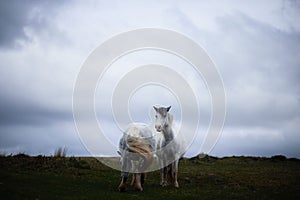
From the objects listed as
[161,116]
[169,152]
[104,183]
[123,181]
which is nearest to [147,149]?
[123,181]

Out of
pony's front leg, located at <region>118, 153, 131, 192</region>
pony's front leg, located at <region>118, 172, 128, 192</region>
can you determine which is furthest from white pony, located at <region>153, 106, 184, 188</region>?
pony's front leg, located at <region>118, 172, 128, 192</region>

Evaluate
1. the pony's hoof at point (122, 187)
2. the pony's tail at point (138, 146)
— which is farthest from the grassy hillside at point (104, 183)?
the pony's tail at point (138, 146)

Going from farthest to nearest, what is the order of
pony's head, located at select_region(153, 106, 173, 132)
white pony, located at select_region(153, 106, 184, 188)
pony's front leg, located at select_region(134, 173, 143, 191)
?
1. white pony, located at select_region(153, 106, 184, 188)
2. pony's head, located at select_region(153, 106, 173, 132)
3. pony's front leg, located at select_region(134, 173, 143, 191)

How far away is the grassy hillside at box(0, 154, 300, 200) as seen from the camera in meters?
12.4

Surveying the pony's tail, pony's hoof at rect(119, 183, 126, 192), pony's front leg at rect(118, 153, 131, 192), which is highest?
the pony's tail

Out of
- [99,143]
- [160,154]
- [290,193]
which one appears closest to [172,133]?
Answer: [160,154]

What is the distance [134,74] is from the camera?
19797 millimetres

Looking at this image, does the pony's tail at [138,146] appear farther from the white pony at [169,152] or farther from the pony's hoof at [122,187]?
the white pony at [169,152]

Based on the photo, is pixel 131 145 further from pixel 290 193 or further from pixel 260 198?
pixel 290 193

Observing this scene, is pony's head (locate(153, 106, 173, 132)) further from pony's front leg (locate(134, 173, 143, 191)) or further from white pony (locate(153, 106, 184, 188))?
pony's front leg (locate(134, 173, 143, 191))

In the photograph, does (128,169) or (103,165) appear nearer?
(128,169)

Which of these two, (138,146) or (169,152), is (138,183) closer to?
(138,146)

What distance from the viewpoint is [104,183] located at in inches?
624

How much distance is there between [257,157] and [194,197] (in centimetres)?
1955
